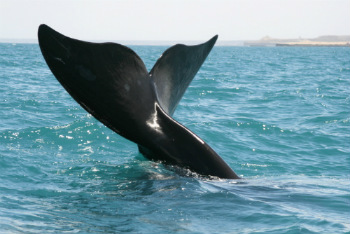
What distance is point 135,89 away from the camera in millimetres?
5082

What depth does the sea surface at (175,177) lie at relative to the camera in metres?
4.89

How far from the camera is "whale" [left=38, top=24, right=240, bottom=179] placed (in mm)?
4711

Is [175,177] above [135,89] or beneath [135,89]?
beneath

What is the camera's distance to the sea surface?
193 inches

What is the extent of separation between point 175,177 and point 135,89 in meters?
1.25

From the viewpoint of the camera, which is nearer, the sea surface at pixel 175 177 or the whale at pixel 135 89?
the whale at pixel 135 89

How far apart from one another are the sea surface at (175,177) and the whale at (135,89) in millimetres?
351

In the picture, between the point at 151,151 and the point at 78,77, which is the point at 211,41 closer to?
the point at 151,151

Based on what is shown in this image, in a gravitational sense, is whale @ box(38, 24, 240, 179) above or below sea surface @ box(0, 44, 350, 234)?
above

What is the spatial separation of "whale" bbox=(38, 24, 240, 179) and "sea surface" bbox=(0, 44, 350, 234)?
35 cm

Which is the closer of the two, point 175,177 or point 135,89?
point 135,89

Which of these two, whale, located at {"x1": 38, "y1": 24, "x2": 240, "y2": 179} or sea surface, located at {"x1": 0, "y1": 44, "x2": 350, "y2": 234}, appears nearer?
whale, located at {"x1": 38, "y1": 24, "x2": 240, "y2": 179}

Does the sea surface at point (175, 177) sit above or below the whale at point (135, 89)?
below

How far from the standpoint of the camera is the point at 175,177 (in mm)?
5832
